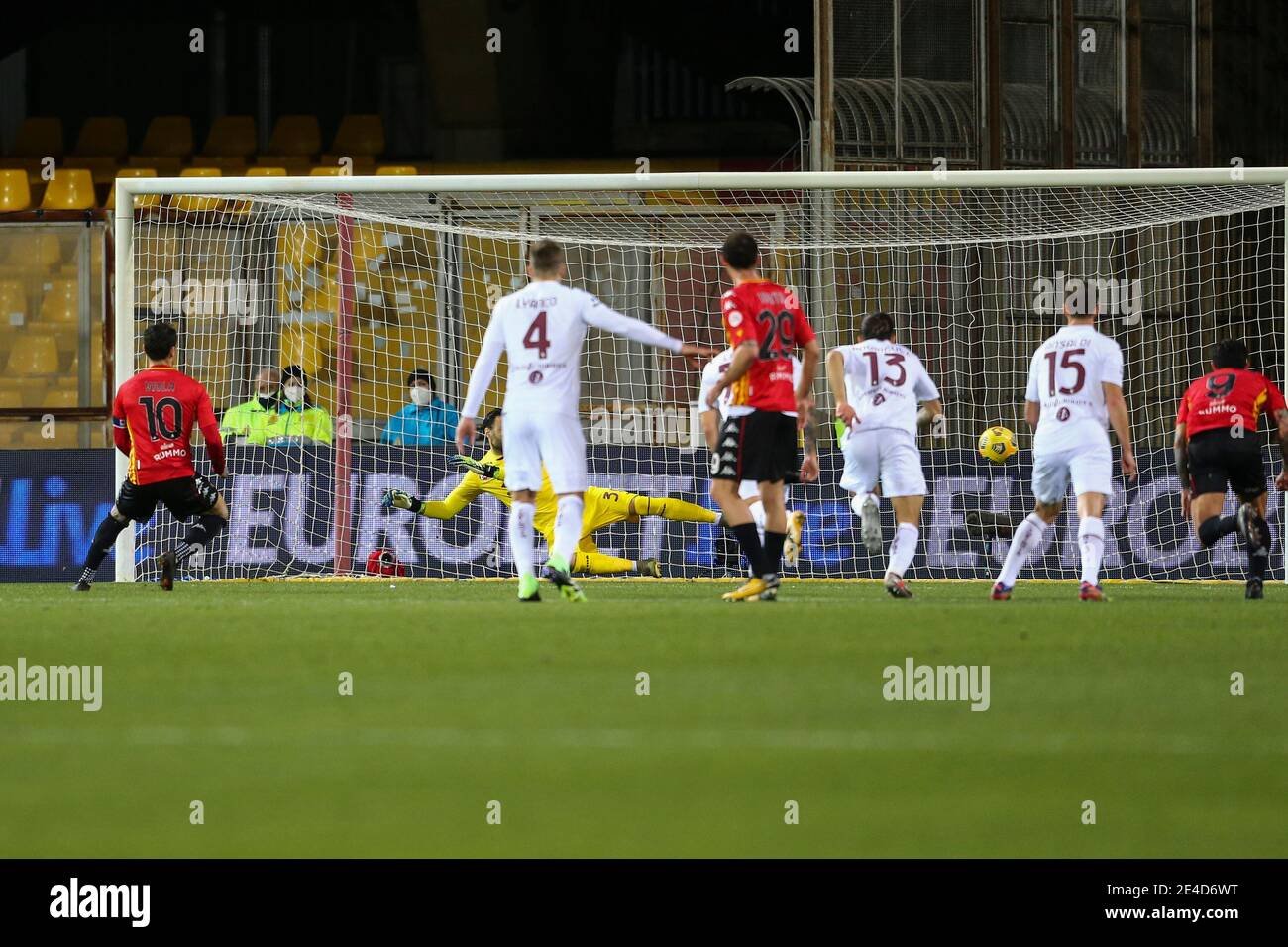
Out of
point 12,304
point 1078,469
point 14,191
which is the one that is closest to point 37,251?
point 12,304

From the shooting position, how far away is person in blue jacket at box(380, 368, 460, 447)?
16.2 meters

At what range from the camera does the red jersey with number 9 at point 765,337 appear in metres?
10.9

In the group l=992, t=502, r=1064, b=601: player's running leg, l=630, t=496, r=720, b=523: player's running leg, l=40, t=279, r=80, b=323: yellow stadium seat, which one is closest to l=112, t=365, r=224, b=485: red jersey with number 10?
l=630, t=496, r=720, b=523: player's running leg

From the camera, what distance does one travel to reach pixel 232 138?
24.5 m

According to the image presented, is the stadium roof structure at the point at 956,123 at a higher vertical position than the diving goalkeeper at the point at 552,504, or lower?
higher

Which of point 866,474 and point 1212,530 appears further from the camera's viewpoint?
point 866,474

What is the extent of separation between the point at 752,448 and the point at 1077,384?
216 centimetres

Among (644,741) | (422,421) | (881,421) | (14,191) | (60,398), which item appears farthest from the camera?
(14,191)

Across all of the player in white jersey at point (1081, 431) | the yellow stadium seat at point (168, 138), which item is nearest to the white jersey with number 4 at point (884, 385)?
the player in white jersey at point (1081, 431)

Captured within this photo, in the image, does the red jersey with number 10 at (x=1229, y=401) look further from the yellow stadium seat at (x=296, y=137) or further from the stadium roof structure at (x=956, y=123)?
the yellow stadium seat at (x=296, y=137)

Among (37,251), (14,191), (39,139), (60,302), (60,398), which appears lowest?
(60,398)

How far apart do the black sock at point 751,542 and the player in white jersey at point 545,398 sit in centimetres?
92

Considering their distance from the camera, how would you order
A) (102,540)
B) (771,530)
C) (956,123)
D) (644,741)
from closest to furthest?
(644,741), (771,530), (102,540), (956,123)

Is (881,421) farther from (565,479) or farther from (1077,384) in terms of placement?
(565,479)
